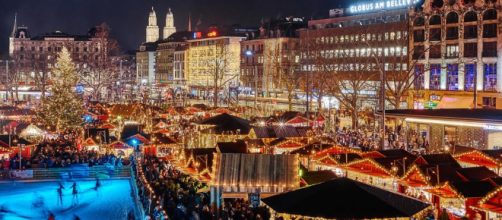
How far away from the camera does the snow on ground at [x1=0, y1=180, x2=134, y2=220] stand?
2319cm

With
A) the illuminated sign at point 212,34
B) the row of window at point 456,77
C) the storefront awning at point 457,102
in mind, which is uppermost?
the illuminated sign at point 212,34

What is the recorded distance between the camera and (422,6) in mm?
62344

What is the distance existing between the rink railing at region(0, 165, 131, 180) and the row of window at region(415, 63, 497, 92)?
27987 mm

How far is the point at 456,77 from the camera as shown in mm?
57625

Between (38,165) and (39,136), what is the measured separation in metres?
9.86

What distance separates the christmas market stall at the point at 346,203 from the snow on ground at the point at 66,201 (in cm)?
1102

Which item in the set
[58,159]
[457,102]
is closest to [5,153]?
[58,159]

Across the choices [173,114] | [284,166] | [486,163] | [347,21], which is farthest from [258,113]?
[284,166]

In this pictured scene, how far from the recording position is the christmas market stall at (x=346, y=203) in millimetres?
12125

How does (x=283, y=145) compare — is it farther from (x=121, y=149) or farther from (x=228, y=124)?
(x=121, y=149)

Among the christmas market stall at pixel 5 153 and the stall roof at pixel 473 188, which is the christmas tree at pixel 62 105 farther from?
the stall roof at pixel 473 188

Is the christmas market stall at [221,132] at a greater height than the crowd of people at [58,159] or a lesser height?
greater

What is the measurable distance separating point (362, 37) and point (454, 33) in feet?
55.9

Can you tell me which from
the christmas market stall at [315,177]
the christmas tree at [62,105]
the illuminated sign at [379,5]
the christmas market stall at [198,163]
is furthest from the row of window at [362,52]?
the christmas market stall at [315,177]
